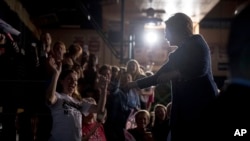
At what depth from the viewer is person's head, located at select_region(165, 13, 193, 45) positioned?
4289mm

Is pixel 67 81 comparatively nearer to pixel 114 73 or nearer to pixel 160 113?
pixel 160 113

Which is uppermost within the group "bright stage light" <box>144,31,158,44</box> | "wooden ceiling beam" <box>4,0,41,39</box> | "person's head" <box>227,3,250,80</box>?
"wooden ceiling beam" <box>4,0,41,39</box>

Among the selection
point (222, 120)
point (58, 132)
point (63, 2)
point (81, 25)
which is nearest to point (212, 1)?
point (63, 2)

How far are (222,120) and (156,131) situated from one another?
5754 millimetres

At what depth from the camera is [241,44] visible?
5.58ft

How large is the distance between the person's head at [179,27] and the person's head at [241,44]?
2.56 meters

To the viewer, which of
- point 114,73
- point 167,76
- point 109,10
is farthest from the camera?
point 109,10

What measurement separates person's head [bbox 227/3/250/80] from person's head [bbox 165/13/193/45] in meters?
2.56

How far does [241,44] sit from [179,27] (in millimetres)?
2622

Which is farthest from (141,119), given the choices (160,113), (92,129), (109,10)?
(109,10)

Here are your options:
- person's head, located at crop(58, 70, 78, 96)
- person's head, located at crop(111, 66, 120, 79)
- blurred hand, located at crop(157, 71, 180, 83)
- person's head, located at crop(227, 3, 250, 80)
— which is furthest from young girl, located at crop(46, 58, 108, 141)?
person's head, located at crop(227, 3, 250, 80)

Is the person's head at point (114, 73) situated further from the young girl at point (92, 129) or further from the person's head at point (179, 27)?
the person's head at point (179, 27)

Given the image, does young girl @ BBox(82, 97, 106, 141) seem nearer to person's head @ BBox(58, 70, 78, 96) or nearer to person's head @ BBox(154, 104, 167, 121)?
person's head @ BBox(58, 70, 78, 96)

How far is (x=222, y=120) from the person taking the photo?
1.76 meters
